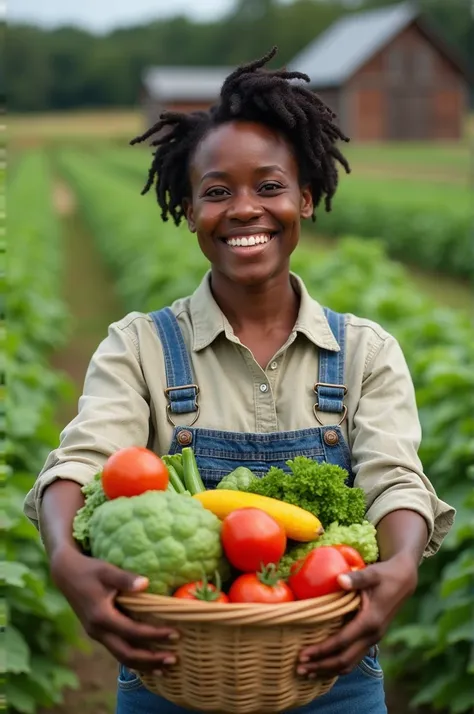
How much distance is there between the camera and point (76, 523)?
6.95ft

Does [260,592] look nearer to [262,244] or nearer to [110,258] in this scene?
[262,244]

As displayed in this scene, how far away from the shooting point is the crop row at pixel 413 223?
1842 cm

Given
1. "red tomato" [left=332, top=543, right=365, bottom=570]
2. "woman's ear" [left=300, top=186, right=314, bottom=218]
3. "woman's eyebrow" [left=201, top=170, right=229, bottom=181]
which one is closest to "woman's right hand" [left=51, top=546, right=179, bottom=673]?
"red tomato" [left=332, top=543, right=365, bottom=570]

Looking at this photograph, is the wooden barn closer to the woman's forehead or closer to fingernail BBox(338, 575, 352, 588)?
the woman's forehead

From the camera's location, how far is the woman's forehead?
94.2 inches

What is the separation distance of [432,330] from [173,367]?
380cm

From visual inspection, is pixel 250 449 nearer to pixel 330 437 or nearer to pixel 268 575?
pixel 330 437

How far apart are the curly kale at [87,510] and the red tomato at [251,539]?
289 millimetres

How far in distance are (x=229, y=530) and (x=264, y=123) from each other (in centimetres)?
103

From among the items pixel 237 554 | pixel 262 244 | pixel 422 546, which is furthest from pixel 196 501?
pixel 262 244

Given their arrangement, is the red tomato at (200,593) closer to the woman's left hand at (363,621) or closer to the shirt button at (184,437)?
the woman's left hand at (363,621)

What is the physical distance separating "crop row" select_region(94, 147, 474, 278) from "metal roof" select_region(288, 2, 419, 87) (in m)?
30.8

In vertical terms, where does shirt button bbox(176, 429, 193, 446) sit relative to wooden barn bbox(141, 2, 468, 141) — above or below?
above

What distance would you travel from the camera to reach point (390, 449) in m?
2.30
